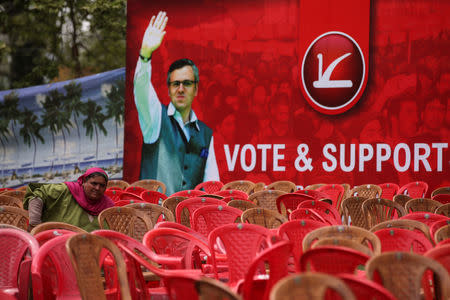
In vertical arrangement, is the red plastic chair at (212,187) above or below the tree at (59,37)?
below

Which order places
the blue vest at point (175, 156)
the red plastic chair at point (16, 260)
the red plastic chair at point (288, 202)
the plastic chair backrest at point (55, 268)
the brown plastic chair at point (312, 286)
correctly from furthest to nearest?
the blue vest at point (175, 156), the red plastic chair at point (288, 202), the red plastic chair at point (16, 260), the plastic chair backrest at point (55, 268), the brown plastic chair at point (312, 286)

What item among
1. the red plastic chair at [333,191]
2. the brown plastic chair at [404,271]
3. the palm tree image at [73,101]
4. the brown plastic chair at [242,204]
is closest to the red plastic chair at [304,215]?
the brown plastic chair at [242,204]

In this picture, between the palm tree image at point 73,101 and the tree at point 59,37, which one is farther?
the tree at point 59,37

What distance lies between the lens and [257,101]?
12633 mm

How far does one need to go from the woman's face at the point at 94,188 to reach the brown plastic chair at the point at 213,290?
3.59 metres

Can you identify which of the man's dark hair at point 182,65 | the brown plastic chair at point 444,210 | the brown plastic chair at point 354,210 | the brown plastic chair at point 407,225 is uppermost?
the man's dark hair at point 182,65

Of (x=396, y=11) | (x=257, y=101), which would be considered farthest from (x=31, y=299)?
(x=396, y=11)

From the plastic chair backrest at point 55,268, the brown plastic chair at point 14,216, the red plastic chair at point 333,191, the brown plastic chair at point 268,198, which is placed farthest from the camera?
the red plastic chair at point 333,191

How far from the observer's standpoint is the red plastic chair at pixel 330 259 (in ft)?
10.5

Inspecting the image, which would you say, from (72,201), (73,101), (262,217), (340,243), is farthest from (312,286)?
(73,101)

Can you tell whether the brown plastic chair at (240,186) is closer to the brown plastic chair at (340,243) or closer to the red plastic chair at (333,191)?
the red plastic chair at (333,191)

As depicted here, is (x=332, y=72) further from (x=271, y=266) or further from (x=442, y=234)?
(x=271, y=266)

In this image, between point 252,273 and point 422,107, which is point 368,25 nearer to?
point 422,107

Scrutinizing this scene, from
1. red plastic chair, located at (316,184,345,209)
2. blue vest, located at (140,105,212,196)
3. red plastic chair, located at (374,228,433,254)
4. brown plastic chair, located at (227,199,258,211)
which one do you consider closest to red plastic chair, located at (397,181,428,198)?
red plastic chair, located at (316,184,345,209)
